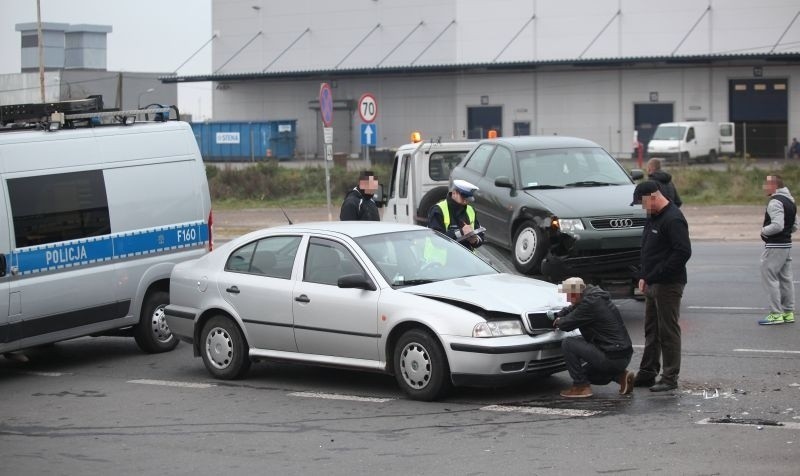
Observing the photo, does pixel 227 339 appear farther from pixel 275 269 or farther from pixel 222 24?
pixel 222 24

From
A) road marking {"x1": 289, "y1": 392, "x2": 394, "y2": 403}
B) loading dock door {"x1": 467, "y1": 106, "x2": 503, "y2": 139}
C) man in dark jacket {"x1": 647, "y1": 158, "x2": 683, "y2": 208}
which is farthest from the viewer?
loading dock door {"x1": 467, "y1": 106, "x2": 503, "y2": 139}

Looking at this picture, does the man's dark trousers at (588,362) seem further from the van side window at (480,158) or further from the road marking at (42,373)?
the van side window at (480,158)

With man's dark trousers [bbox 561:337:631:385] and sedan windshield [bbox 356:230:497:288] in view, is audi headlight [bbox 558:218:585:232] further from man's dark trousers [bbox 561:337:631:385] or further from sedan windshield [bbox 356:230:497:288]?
man's dark trousers [bbox 561:337:631:385]

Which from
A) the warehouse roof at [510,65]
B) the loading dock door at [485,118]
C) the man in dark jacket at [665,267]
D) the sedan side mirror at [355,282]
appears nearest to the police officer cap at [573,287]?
the man in dark jacket at [665,267]

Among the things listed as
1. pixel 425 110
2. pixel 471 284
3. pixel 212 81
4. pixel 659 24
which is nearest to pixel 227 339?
pixel 471 284

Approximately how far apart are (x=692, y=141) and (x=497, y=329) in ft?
147

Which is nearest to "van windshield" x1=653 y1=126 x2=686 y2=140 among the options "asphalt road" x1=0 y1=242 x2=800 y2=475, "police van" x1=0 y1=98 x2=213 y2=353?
"asphalt road" x1=0 y1=242 x2=800 y2=475

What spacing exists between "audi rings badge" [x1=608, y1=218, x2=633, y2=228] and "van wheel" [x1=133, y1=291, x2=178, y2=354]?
4995 millimetres

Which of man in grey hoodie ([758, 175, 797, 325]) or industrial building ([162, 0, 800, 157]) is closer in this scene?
man in grey hoodie ([758, 175, 797, 325])

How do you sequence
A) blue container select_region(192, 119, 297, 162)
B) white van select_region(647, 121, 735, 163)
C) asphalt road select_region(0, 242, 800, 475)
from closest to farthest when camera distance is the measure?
1. asphalt road select_region(0, 242, 800, 475)
2. white van select_region(647, 121, 735, 163)
3. blue container select_region(192, 119, 297, 162)

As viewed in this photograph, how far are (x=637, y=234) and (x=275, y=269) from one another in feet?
15.5

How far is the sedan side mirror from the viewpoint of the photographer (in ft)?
31.7

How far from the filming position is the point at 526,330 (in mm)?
9188

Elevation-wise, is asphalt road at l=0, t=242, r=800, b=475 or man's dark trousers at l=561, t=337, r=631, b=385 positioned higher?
man's dark trousers at l=561, t=337, r=631, b=385
